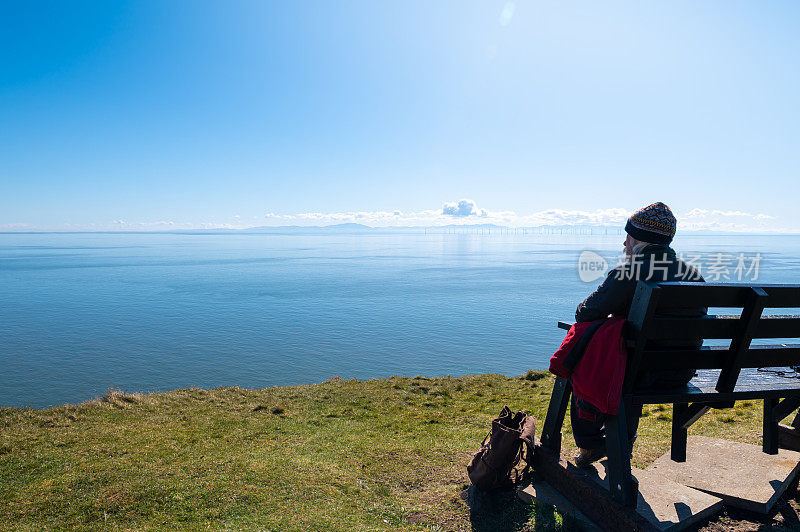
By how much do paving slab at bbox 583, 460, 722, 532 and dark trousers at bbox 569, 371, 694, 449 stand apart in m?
0.31

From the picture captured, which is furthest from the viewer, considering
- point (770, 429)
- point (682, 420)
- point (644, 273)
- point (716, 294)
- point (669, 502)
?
point (770, 429)

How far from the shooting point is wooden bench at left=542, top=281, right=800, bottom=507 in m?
3.65

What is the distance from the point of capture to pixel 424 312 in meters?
45.1

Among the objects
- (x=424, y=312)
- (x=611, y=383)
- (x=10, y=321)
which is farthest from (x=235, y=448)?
(x=10, y=321)

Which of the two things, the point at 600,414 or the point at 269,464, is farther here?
the point at 269,464

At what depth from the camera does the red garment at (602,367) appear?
3789mm

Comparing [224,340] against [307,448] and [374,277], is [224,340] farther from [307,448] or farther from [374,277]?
[374,277]

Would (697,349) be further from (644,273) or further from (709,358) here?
(644,273)

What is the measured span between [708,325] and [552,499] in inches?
86.9

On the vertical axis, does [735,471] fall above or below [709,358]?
below

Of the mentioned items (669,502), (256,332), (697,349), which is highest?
(697,349)

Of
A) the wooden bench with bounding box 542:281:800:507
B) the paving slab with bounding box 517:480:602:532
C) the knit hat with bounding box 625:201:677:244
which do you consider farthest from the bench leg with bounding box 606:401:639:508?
the knit hat with bounding box 625:201:677:244

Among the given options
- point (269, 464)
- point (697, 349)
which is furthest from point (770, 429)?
point (269, 464)

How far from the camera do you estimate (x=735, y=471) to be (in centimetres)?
500
